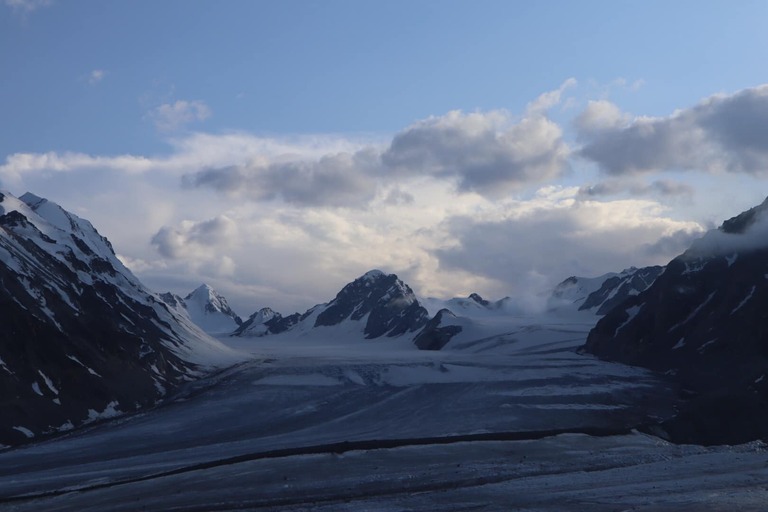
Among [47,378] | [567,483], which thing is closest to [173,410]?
[47,378]

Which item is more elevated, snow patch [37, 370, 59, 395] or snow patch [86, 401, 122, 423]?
snow patch [37, 370, 59, 395]

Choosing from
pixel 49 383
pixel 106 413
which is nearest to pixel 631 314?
pixel 106 413

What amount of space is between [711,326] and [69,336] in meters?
87.3

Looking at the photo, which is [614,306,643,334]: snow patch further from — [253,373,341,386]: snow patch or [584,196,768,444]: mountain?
[253,373,341,386]: snow patch

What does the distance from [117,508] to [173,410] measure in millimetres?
52004

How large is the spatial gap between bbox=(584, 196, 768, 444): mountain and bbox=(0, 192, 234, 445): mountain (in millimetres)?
56724

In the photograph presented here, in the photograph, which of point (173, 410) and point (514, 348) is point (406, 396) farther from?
point (514, 348)

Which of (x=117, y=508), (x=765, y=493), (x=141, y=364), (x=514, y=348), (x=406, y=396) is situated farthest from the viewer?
(x=514, y=348)

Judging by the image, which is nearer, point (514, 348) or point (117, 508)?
point (117, 508)

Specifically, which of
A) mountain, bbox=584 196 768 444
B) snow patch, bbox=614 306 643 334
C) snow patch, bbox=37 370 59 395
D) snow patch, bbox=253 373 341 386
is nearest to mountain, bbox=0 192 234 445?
snow patch, bbox=37 370 59 395

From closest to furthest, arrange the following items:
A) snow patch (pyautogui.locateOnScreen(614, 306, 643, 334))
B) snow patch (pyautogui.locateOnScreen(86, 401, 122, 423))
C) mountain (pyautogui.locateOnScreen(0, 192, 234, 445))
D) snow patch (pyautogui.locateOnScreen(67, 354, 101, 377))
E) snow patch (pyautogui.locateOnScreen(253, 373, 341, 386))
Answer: mountain (pyautogui.locateOnScreen(0, 192, 234, 445)), snow patch (pyautogui.locateOnScreen(86, 401, 122, 423)), snow patch (pyautogui.locateOnScreen(67, 354, 101, 377)), snow patch (pyautogui.locateOnScreen(253, 373, 341, 386)), snow patch (pyautogui.locateOnScreen(614, 306, 643, 334))

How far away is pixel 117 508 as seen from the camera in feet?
143

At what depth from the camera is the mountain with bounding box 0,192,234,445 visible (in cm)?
8531

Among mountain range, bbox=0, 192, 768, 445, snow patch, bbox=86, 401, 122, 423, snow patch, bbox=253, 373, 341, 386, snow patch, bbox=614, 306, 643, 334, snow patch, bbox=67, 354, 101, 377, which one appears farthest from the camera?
snow patch, bbox=614, 306, 643, 334
